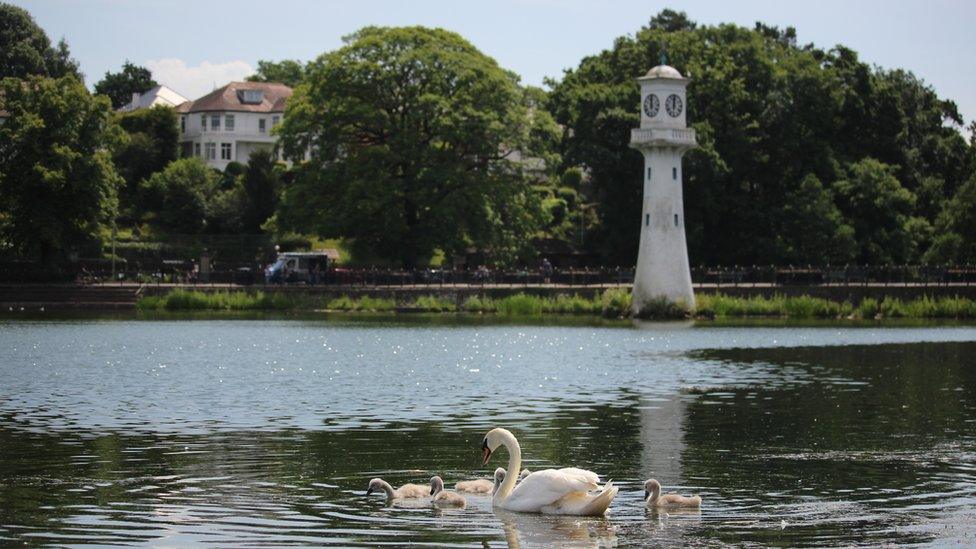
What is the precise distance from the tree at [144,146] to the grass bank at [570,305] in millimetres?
23359

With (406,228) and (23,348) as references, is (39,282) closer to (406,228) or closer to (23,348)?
(406,228)

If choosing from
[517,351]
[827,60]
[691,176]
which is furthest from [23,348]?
[827,60]

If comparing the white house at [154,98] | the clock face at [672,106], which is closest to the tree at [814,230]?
the clock face at [672,106]

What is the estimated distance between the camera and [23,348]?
5369 centimetres

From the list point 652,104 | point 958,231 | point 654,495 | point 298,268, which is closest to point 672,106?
point 652,104

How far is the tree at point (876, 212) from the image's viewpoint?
94375 mm

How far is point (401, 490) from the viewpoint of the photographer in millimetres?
21750

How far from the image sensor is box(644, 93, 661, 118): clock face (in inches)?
3049

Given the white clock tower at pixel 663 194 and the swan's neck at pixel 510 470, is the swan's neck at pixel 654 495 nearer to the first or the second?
the swan's neck at pixel 510 470

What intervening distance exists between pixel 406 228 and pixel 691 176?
1672 cm

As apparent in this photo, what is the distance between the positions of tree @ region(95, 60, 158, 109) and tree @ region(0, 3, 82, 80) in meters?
14.1

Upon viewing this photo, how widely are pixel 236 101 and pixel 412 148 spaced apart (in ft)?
152

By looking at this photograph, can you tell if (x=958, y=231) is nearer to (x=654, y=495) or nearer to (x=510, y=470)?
(x=654, y=495)

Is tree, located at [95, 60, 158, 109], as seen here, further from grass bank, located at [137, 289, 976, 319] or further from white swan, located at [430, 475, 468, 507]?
white swan, located at [430, 475, 468, 507]
